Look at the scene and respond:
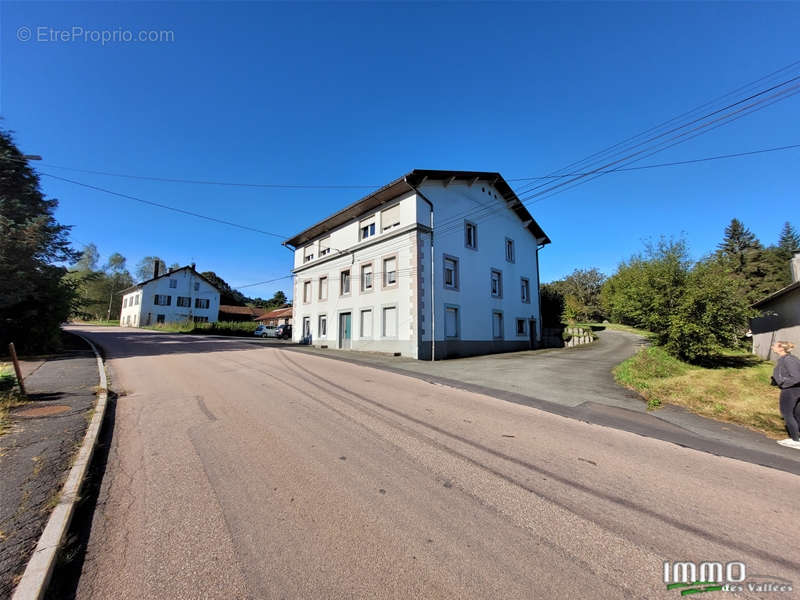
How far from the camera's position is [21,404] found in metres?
6.60

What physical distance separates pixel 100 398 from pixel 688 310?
53.8 feet

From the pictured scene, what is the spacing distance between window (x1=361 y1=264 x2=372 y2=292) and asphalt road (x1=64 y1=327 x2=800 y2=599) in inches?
610

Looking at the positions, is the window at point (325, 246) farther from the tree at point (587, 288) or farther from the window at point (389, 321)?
the tree at point (587, 288)

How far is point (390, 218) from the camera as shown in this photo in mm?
20266

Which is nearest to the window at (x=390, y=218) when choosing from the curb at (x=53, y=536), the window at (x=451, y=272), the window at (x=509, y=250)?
the window at (x=451, y=272)

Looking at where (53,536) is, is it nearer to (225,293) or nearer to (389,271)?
(389,271)

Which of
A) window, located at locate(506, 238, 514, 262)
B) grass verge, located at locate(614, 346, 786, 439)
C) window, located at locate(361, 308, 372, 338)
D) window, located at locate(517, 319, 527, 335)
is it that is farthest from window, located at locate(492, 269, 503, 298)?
grass verge, located at locate(614, 346, 786, 439)

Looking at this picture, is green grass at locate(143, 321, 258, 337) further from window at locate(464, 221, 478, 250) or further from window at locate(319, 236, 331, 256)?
window at locate(464, 221, 478, 250)

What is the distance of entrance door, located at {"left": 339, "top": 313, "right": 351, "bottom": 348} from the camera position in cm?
2278

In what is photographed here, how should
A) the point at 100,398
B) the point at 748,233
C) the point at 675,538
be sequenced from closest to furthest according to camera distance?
the point at 675,538
the point at 100,398
the point at 748,233

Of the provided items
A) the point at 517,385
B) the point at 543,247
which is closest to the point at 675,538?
the point at 517,385

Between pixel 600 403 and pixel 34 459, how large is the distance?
32.6 feet

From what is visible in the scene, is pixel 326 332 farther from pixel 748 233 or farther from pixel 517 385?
pixel 748 233

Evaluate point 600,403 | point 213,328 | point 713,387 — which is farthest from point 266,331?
point 713,387
